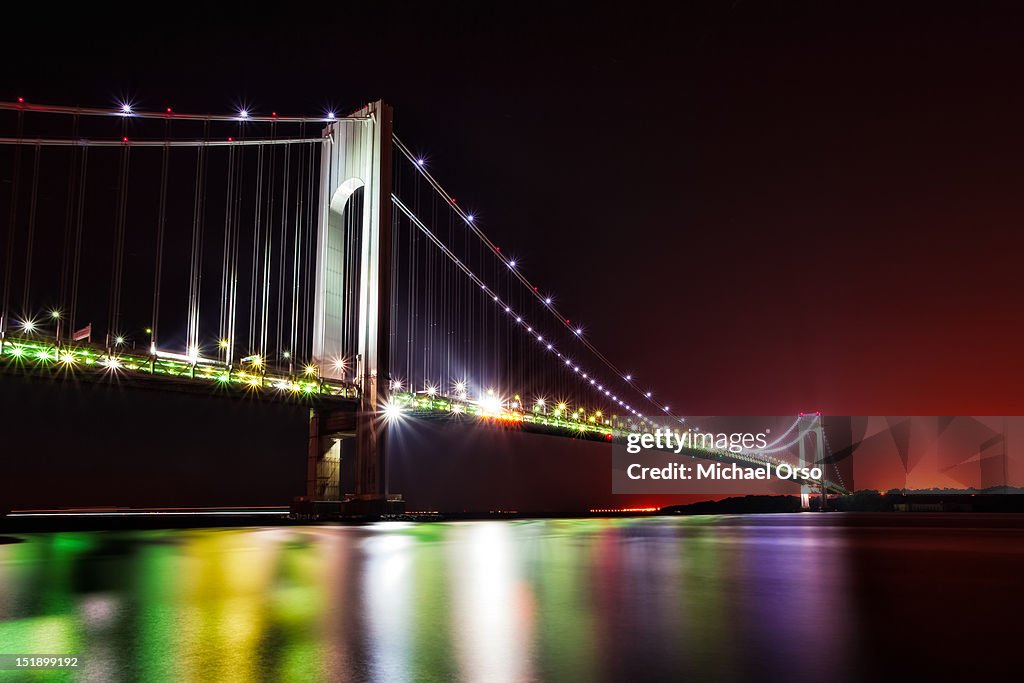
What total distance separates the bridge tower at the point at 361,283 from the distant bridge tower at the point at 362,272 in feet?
0.14

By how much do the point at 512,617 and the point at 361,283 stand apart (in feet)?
97.0

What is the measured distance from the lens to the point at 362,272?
114 ft

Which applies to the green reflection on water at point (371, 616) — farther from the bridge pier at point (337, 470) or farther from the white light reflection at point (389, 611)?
the bridge pier at point (337, 470)

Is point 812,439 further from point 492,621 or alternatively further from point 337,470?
point 492,621

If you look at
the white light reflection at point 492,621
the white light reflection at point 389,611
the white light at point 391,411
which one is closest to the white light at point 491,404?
the white light at point 391,411

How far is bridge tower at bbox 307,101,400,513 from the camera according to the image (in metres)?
33.9

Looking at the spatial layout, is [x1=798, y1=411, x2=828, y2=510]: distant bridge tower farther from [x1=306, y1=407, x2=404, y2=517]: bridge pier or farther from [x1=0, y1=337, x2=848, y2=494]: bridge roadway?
[x1=306, y1=407, x2=404, y2=517]: bridge pier

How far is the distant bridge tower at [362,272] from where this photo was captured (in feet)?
111

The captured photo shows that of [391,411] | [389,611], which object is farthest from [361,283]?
[389,611]

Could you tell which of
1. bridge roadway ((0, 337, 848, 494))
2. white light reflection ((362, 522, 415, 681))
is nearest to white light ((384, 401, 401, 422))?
bridge roadway ((0, 337, 848, 494))

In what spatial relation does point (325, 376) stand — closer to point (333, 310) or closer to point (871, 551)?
point (333, 310)

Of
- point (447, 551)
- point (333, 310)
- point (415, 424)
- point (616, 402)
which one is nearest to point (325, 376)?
point (333, 310)

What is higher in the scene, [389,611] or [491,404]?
[491,404]

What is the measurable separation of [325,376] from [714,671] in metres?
33.0
